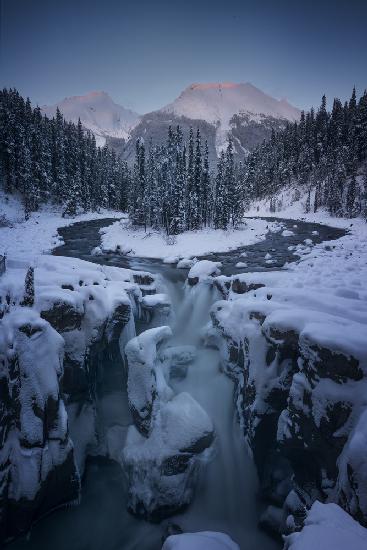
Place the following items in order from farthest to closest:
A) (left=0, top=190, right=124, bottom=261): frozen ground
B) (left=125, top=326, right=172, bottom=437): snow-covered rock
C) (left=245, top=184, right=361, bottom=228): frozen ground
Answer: (left=245, top=184, right=361, bottom=228): frozen ground → (left=0, top=190, right=124, bottom=261): frozen ground → (left=125, top=326, right=172, bottom=437): snow-covered rock

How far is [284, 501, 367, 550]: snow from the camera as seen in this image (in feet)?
10.1

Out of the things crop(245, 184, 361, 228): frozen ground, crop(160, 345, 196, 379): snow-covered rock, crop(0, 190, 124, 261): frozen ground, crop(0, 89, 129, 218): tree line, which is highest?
crop(0, 89, 129, 218): tree line

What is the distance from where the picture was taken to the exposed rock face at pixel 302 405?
5.38 metres

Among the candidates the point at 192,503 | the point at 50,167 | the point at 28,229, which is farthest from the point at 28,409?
the point at 50,167

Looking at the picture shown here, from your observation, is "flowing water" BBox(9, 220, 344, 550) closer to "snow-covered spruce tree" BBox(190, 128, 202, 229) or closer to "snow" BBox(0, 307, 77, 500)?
"snow" BBox(0, 307, 77, 500)

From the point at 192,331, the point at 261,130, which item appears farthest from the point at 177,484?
the point at 261,130

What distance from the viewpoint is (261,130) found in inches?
6939

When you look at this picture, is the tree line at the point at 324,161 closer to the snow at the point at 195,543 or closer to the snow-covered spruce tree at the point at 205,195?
the snow-covered spruce tree at the point at 205,195

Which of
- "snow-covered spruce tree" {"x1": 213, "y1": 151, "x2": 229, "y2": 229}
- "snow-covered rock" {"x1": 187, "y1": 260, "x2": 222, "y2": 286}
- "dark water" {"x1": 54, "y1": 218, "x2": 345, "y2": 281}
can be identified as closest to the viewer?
"snow-covered rock" {"x1": 187, "y1": 260, "x2": 222, "y2": 286}

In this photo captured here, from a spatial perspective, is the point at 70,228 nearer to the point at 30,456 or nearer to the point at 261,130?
the point at 30,456

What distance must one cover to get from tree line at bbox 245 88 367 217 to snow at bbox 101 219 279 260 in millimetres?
18296

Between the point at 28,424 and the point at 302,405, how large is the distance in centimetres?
607

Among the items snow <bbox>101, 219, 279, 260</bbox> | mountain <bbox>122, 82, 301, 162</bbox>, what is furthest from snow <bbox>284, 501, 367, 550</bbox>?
mountain <bbox>122, 82, 301, 162</bbox>

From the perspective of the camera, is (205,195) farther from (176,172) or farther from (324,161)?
(324,161)
